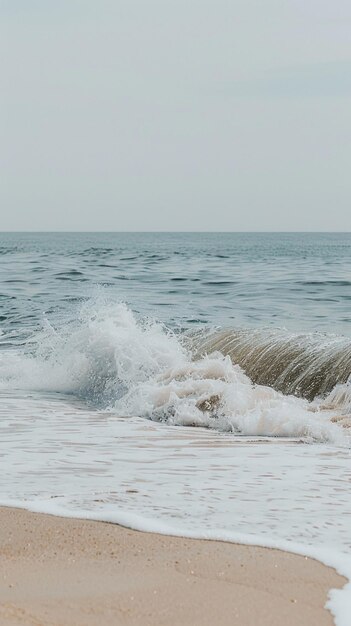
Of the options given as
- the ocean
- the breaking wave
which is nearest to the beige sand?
the ocean

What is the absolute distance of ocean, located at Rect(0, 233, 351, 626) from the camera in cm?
472

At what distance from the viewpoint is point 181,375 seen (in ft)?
33.1

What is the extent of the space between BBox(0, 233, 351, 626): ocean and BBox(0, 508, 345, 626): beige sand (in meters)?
0.15

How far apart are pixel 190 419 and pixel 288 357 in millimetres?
2773

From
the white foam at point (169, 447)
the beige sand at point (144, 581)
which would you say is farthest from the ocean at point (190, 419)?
the beige sand at point (144, 581)

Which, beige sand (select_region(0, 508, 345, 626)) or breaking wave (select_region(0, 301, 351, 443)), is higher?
beige sand (select_region(0, 508, 345, 626))

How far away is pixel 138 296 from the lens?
19531 millimetres

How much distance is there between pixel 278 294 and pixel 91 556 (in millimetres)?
15470

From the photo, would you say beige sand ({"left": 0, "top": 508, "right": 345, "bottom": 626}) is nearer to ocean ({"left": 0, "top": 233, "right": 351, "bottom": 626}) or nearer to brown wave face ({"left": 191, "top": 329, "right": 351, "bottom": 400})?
ocean ({"left": 0, "top": 233, "right": 351, "bottom": 626})

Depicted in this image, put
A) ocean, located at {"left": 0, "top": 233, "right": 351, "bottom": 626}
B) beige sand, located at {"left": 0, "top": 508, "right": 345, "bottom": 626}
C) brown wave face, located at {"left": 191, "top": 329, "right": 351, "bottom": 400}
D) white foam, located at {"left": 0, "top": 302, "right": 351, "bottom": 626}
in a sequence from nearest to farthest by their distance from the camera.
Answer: beige sand, located at {"left": 0, "top": 508, "right": 345, "bottom": 626} < white foam, located at {"left": 0, "top": 302, "right": 351, "bottom": 626} < ocean, located at {"left": 0, "top": 233, "right": 351, "bottom": 626} < brown wave face, located at {"left": 191, "top": 329, "right": 351, "bottom": 400}

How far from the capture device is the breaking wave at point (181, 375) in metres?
8.20

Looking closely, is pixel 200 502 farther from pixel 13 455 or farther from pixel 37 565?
pixel 13 455

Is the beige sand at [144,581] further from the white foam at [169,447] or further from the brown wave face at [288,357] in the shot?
the brown wave face at [288,357]

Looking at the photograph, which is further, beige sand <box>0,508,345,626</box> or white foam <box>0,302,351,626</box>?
white foam <box>0,302,351,626</box>
